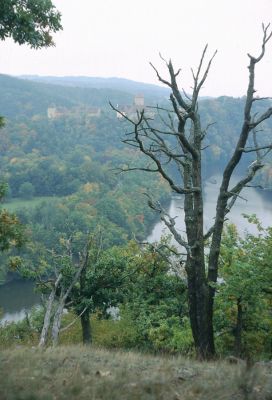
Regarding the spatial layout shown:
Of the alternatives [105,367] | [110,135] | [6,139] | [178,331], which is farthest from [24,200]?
[105,367]

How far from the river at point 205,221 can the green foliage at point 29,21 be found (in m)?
5.65

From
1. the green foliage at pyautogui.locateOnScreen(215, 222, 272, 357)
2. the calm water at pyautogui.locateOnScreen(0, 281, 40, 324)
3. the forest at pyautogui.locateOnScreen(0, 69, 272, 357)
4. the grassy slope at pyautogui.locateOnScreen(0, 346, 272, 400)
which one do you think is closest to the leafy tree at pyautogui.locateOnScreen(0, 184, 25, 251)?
the forest at pyautogui.locateOnScreen(0, 69, 272, 357)

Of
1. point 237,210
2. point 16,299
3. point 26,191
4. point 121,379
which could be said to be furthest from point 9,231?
point 26,191

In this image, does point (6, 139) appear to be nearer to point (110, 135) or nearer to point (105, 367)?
point (110, 135)

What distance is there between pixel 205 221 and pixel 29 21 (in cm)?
Result: 6152

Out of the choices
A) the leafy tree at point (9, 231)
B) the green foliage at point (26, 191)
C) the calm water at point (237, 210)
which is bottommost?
the green foliage at point (26, 191)

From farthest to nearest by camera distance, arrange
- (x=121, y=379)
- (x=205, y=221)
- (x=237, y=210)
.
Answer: (x=237, y=210) < (x=205, y=221) < (x=121, y=379)

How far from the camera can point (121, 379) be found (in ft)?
20.4

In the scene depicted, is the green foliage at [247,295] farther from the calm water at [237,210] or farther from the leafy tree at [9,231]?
the calm water at [237,210]

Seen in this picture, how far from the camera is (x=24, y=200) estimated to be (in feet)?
326

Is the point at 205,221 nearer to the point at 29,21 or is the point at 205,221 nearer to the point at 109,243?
the point at 109,243

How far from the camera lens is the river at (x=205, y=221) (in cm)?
4755

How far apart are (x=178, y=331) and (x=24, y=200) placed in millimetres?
88824

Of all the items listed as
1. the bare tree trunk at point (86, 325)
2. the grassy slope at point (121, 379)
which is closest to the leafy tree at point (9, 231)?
the grassy slope at point (121, 379)
